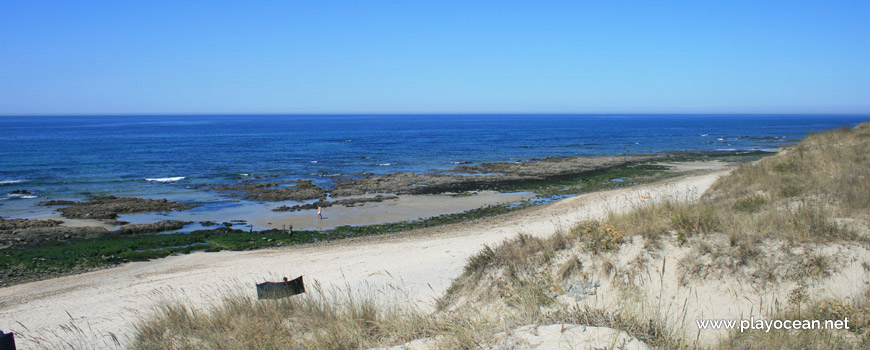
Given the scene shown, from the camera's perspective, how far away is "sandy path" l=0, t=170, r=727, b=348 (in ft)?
34.5

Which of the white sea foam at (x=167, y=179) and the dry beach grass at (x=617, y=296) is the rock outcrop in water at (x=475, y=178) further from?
the dry beach grass at (x=617, y=296)

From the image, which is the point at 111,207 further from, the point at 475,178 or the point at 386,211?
the point at 475,178

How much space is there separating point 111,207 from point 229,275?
18.5m

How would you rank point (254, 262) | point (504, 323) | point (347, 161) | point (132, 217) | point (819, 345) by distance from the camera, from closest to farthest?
point (819, 345) → point (504, 323) → point (254, 262) → point (132, 217) → point (347, 161)

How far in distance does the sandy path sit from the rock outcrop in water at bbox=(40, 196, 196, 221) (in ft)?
36.4

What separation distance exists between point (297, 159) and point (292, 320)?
5037 cm

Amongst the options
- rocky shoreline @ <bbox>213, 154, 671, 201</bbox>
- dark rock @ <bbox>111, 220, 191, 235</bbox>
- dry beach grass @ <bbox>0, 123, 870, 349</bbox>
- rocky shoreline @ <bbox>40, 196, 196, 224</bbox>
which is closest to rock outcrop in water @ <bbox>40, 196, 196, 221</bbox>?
rocky shoreline @ <bbox>40, 196, 196, 224</bbox>

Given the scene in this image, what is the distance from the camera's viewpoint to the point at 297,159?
5475 cm

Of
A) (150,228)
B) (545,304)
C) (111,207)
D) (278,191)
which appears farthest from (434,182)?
(545,304)

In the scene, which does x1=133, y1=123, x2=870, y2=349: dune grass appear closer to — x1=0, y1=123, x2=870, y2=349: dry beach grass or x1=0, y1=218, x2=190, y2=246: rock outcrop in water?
x1=0, y1=123, x2=870, y2=349: dry beach grass

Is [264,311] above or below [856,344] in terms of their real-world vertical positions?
below

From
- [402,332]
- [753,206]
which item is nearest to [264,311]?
[402,332]

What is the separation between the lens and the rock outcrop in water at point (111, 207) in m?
26.4

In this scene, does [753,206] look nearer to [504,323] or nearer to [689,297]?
[689,297]
